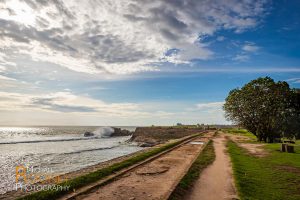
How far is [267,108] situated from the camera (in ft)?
121

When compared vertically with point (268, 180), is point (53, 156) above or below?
below

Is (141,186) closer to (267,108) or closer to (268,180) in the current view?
(268,180)

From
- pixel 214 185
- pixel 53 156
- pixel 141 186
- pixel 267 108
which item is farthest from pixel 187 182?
pixel 267 108

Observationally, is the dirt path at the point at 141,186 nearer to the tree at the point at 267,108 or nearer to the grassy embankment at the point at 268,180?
the grassy embankment at the point at 268,180

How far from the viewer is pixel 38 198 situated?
945cm

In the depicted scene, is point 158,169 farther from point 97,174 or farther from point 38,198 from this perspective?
point 38,198

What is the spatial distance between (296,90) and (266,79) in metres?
6.24

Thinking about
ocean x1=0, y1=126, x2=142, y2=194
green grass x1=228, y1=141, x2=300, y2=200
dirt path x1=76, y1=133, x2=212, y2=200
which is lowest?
ocean x1=0, y1=126, x2=142, y2=194

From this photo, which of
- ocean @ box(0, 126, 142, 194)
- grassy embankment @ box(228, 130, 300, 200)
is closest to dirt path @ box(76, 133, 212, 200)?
grassy embankment @ box(228, 130, 300, 200)

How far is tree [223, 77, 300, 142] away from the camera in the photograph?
3606cm

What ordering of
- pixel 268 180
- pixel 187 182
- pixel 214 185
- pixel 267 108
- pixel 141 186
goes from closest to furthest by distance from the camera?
1. pixel 141 186
2. pixel 214 185
3. pixel 187 182
4. pixel 268 180
5. pixel 267 108

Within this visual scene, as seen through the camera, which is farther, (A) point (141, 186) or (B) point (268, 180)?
(B) point (268, 180)

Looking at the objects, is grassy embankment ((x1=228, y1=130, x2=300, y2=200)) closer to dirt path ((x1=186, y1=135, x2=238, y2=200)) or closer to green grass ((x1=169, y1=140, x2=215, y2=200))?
dirt path ((x1=186, y1=135, x2=238, y2=200))

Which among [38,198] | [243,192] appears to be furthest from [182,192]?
[38,198]
